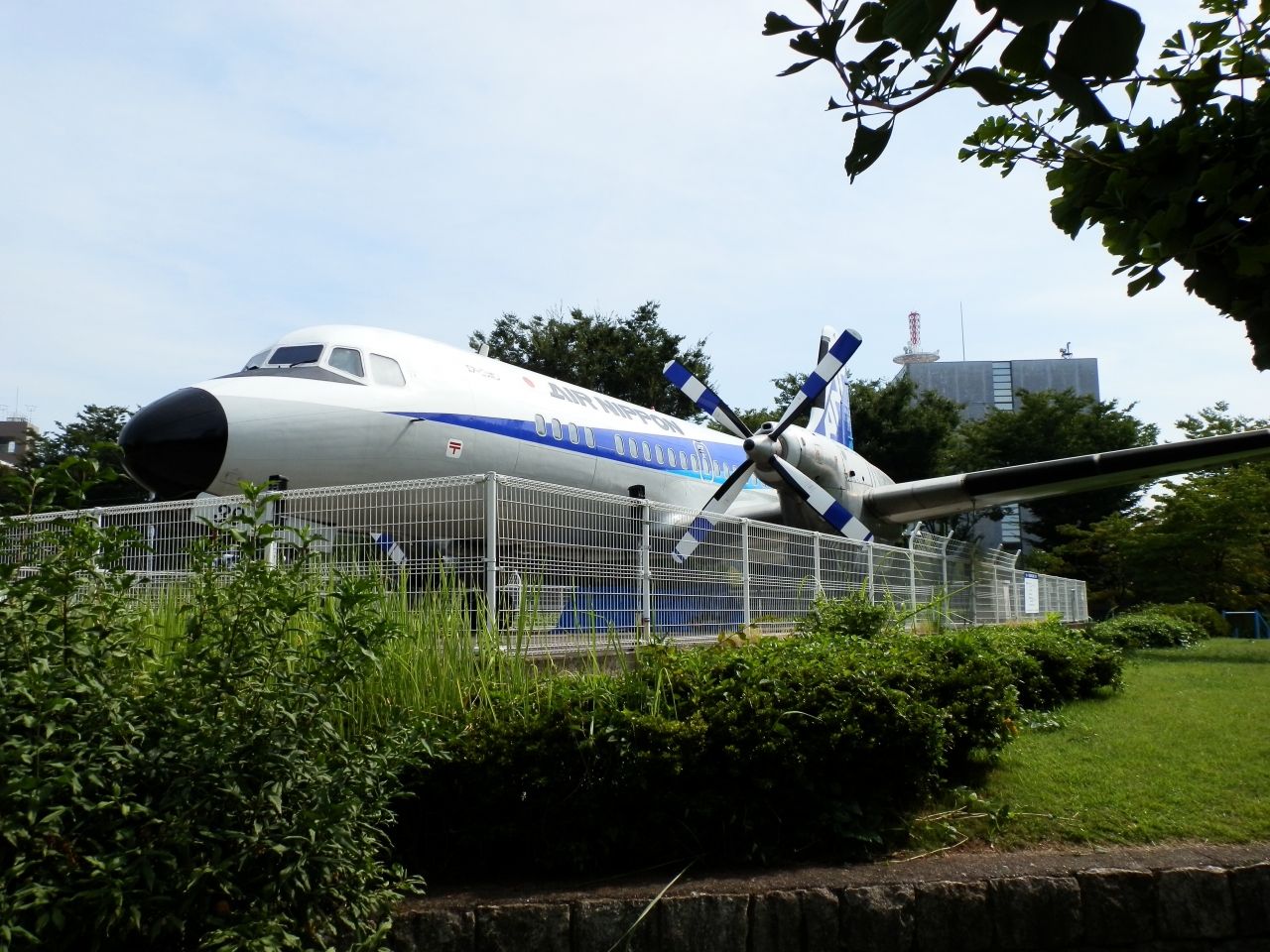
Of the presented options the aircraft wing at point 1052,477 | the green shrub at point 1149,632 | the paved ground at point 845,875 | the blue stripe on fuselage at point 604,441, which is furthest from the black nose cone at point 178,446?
the green shrub at point 1149,632

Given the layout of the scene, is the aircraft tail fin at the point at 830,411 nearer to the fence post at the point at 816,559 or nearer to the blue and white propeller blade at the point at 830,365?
the blue and white propeller blade at the point at 830,365

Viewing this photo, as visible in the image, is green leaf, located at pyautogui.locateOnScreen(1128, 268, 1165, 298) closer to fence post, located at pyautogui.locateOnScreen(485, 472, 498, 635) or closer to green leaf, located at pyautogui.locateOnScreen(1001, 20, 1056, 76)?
green leaf, located at pyautogui.locateOnScreen(1001, 20, 1056, 76)

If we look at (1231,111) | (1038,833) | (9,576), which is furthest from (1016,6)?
(1038,833)

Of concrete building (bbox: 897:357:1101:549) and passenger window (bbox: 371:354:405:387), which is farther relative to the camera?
concrete building (bbox: 897:357:1101:549)

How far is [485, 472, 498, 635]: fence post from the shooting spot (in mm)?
5504

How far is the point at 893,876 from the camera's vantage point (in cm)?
421

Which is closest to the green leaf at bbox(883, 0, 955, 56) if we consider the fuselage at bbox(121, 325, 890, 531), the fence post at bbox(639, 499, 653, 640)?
the fence post at bbox(639, 499, 653, 640)

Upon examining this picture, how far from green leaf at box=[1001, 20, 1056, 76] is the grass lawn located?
4062 mm

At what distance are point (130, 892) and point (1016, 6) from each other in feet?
11.2

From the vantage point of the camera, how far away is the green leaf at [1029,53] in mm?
1836

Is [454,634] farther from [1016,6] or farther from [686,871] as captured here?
[1016,6]

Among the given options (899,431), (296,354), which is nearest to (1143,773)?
(296,354)

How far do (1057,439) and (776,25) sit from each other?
44.0 m

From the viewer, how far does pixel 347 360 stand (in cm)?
1057
